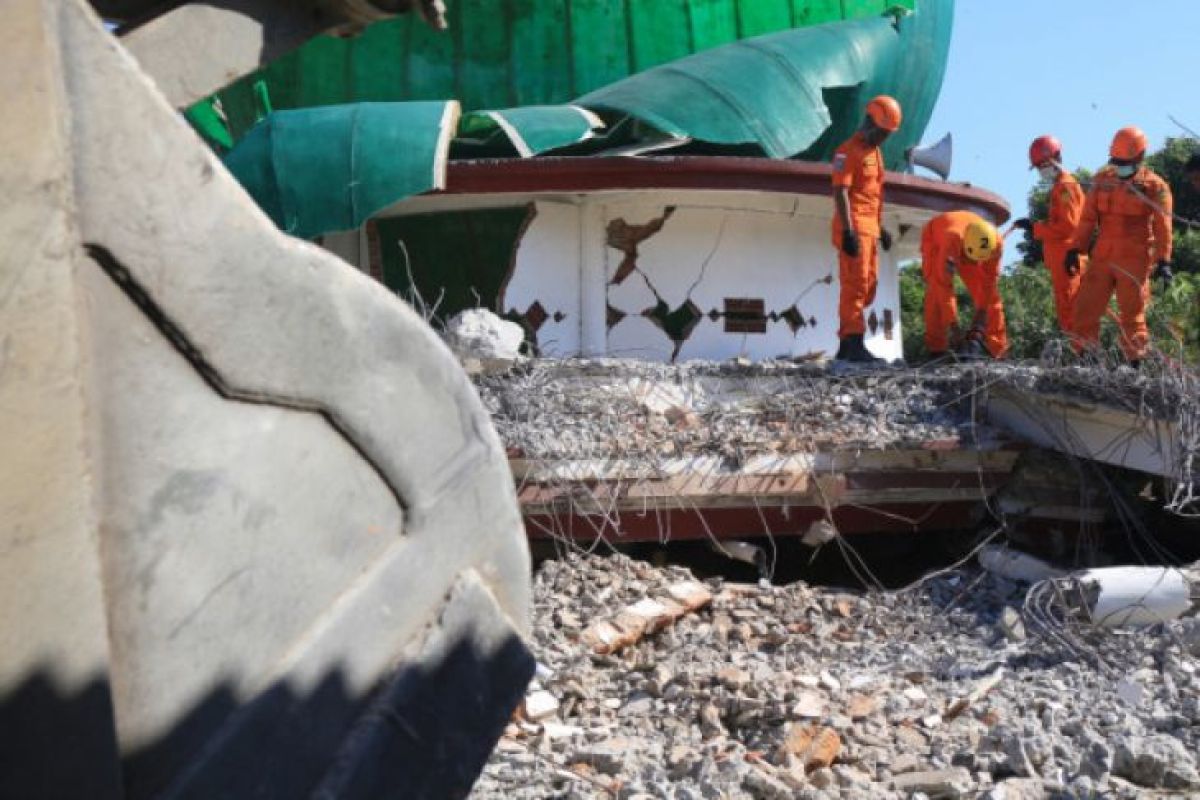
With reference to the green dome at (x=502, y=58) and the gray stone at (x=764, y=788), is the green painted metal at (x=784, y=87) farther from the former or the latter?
the gray stone at (x=764, y=788)

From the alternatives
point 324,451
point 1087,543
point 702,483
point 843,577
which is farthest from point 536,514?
point 324,451

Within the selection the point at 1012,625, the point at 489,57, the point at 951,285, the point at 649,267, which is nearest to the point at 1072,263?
the point at 951,285

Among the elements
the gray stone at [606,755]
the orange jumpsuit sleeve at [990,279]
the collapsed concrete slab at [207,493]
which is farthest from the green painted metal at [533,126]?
the collapsed concrete slab at [207,493]

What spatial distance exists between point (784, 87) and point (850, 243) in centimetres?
148

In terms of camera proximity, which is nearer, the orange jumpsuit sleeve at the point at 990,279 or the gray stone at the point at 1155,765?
the gray stone at the point at 1155,765

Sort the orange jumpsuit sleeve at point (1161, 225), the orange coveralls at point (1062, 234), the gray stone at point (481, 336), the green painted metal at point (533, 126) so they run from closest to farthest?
the gray stone at point (481, 336) < the orange jumpsuit sleeve at point (1161, 225) < the green painted metal at point (533, 126) < the orange coveralls at point (1062, 234)

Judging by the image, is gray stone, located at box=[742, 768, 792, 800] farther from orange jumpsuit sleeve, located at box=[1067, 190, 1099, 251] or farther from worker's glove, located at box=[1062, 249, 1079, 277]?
worker's glove, located at box=[1062, 249, 1079, 277]

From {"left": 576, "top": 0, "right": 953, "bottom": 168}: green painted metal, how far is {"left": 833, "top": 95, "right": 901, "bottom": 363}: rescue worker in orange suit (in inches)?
29.8

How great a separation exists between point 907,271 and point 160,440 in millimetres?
24516

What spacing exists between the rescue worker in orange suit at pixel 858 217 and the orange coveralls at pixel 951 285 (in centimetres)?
56

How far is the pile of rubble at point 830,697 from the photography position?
4.54m

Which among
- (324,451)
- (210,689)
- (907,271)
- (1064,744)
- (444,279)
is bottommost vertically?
(907,271)

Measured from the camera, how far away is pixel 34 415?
173 centimetres

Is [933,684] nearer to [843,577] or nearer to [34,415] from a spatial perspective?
[843,577]
